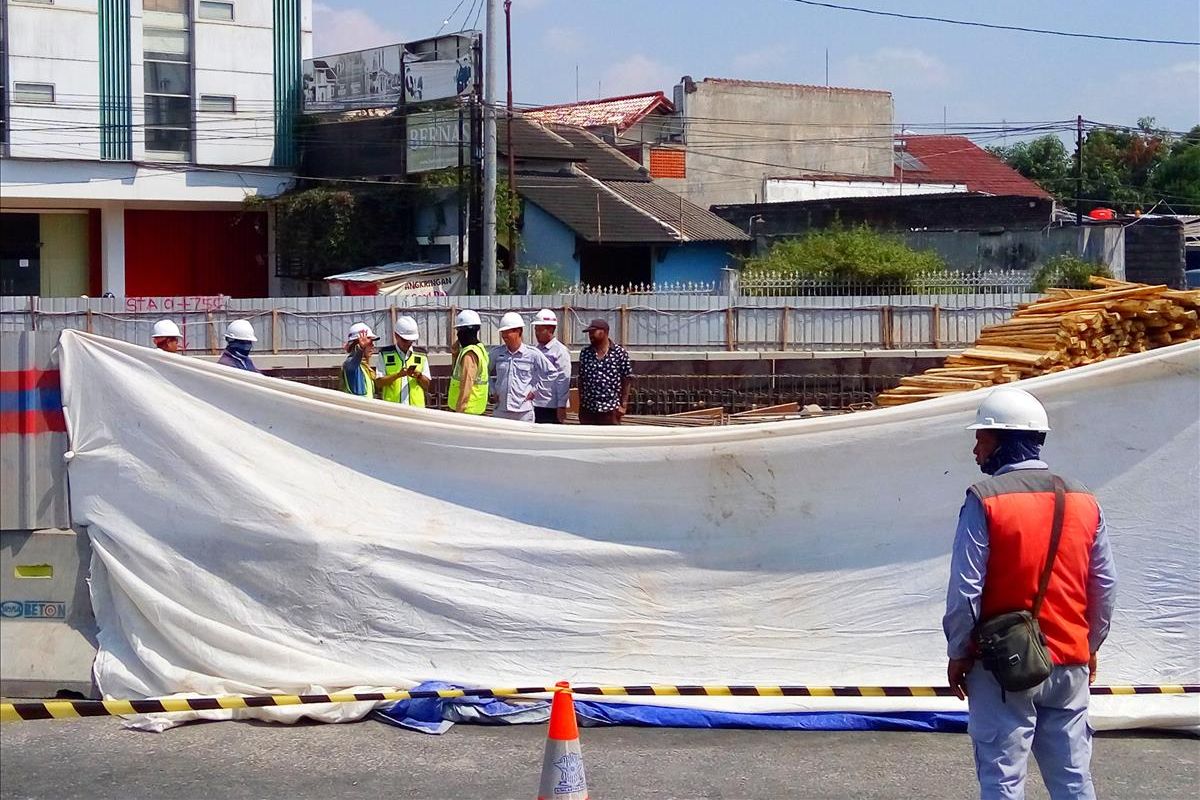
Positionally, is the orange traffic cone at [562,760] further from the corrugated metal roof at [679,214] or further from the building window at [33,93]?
the building window at [33,93]

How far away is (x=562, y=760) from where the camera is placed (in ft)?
15.5

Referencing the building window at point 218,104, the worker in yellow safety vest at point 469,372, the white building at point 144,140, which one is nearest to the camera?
the worker in yellow safety vest at point 469,372

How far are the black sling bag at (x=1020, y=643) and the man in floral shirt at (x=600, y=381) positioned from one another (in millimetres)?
6140

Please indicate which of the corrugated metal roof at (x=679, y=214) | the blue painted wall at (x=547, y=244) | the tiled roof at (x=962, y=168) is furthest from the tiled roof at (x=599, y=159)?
the tiled roof at (x=962, y=168)

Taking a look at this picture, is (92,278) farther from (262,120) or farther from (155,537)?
(155,537)

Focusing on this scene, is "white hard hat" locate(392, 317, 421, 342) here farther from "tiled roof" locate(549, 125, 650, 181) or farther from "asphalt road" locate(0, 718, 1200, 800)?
"tiled roof" locate(549, 125, 650, 181)

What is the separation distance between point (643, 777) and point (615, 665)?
0.91m

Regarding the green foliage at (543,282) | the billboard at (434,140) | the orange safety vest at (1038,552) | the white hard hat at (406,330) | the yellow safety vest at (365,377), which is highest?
the billboard at (434,140)

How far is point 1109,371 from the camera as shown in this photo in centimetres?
634

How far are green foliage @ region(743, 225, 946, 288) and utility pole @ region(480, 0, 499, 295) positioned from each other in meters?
5.83

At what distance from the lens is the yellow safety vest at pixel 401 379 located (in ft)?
32.6

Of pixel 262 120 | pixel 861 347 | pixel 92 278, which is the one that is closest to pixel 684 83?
pixel 262 120

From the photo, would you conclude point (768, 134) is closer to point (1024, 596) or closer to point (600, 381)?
point (600, 381)

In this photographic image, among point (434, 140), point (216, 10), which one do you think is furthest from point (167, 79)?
point (434, 140)
